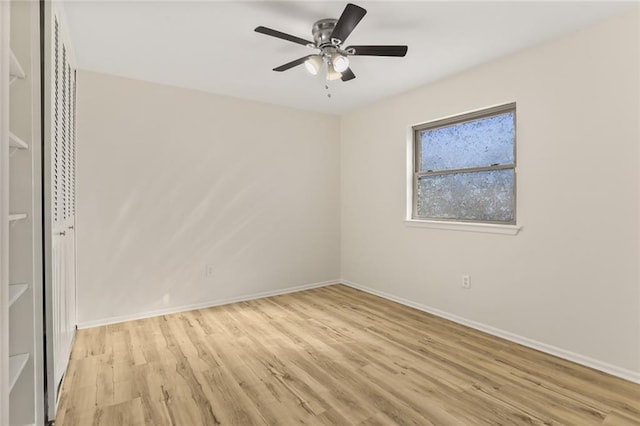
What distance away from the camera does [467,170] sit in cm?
329

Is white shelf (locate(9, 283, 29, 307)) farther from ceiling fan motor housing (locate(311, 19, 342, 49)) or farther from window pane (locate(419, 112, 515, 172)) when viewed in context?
window pane (locate(419, 112, 515, 172))

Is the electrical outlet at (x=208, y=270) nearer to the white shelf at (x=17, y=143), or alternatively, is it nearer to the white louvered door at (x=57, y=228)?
the white louvered door at (x=57, y=228)

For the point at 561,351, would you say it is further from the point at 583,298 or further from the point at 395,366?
the point at 395,366

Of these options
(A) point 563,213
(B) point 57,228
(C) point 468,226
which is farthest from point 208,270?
(A) point 563,213

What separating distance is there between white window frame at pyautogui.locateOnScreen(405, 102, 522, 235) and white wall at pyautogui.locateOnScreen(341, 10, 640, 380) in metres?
0.06

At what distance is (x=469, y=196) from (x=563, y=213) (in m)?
0.87

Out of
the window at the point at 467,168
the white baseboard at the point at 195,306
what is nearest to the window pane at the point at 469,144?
the window at the point at 467,168

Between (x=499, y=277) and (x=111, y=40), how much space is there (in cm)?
367

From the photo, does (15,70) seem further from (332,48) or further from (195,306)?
(195,306)

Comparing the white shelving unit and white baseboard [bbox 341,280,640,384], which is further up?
the white shelving unit

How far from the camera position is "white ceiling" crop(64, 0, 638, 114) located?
2150mm

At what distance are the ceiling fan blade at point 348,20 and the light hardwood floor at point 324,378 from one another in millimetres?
2199

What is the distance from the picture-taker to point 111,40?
8.41 feet

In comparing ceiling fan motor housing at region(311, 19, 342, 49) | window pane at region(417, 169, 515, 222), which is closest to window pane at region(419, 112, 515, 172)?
window pane at region(417, 169, 515, 222)
